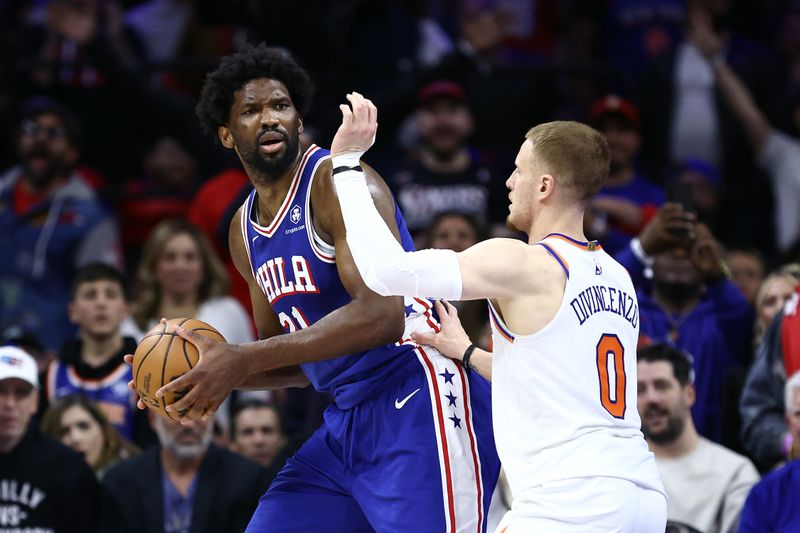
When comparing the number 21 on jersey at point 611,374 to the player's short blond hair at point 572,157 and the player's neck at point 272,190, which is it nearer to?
the player's short blond hair at point 572,157

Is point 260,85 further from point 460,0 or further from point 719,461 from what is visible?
point 460,0

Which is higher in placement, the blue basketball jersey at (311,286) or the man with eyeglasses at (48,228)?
the man with eyeglasses at (48,228)

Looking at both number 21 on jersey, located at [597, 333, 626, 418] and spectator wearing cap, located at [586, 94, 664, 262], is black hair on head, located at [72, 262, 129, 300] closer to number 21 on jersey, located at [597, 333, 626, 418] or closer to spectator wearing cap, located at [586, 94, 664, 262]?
spectator wearing cap, located at [586, 94, 664, 262]

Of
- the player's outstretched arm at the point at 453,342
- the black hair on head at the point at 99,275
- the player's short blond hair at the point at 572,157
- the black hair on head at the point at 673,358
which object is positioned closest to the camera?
the player's short blond hair at the point at 572,157

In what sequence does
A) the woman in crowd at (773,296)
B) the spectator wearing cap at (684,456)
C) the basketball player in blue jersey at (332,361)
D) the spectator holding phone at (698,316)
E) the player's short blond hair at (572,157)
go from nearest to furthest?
the player's short blond hair at (572,157), the basketball player in blue jersey at (332,361), the spectator wearing cap at (684,456), the spectator holding phone at (698,316), the woman in crowd at (773,296)

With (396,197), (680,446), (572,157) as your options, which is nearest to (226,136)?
(572,157)

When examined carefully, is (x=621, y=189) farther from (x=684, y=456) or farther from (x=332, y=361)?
(x=332, y=361)

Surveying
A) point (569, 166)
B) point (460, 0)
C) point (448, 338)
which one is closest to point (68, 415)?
point (448, 338)

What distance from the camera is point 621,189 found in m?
9.34

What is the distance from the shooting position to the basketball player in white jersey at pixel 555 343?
4078mm

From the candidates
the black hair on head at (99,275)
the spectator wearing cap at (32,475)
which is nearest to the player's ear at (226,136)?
the spectator wearing cap at (32,475)

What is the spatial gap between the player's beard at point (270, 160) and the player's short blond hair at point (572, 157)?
A: 1.11 meters

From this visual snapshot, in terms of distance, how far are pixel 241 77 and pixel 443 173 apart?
437 centimetres

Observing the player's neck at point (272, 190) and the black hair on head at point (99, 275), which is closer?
the player's neck at point (272, 190)
